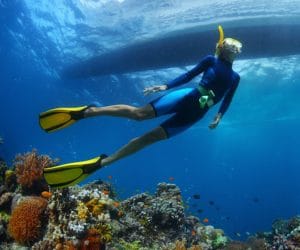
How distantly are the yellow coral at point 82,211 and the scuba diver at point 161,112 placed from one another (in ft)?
3.05

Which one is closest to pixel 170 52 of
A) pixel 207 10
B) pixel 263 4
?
pixel 207 10

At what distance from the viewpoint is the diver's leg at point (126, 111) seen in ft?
22.1

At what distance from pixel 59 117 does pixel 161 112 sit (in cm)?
201

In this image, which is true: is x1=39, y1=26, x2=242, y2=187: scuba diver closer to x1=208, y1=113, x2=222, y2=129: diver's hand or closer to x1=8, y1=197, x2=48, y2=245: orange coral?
x1=208, y1=113, x2=222, y2=129: diver's hand

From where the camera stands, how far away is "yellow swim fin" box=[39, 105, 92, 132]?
273 inches

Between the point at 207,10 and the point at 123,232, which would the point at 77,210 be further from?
the point at 207,10

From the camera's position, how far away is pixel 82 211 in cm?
709

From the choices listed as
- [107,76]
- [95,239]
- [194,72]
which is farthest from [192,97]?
[107,76]

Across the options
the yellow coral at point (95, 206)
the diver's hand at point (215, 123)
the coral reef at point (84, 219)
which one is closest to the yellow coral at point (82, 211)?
the coral reef at point (84, 219)

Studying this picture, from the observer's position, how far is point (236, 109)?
42344mm

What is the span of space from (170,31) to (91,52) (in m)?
7.24

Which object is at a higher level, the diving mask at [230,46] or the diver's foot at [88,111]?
the diving mask at [230,46]

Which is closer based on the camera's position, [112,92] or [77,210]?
[77,210]

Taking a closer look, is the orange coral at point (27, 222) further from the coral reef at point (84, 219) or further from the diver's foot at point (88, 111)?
the diver's foot at point (88, 111)
